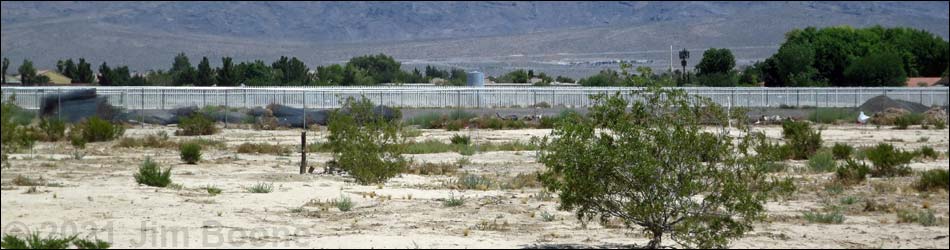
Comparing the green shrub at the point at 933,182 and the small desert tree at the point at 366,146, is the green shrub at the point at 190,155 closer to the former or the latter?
the small desert tree at the point at 366,146

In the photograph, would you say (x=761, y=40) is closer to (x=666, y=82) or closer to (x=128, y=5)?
Answer: (x=128, y=5)

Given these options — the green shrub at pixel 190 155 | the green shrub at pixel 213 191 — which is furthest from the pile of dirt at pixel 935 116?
the green shrub at pixel 213 191

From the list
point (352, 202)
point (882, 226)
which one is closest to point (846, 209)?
point (882, 226)

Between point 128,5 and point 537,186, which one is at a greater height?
point 128,5

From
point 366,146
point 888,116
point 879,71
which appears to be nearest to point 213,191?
point 366,146

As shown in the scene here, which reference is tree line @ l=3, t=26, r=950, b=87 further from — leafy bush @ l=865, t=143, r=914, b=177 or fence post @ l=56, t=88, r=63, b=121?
leafy bush @ l=865, t=143, r=914, b=177

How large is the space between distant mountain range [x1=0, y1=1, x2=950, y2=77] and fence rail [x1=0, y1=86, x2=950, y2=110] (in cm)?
3078

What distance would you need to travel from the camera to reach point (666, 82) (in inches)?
545

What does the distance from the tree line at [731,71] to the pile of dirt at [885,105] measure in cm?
1237

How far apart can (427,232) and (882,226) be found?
19.5ft

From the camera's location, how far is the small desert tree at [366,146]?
23.1 metres

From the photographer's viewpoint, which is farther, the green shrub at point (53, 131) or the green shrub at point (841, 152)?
the green shrub at point (53, 131)

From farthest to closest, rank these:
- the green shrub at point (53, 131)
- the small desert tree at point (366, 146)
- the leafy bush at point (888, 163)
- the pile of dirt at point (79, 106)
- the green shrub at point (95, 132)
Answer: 1. the pile of dirt at point (79, 106)
2. the green shrub at point (95, 132)
3. the green shrub at point (53, 131)
4. the leafy bush at point (888, 163)
5. the small desert tree at point (366, 146)

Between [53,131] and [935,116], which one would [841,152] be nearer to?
[53,131]
